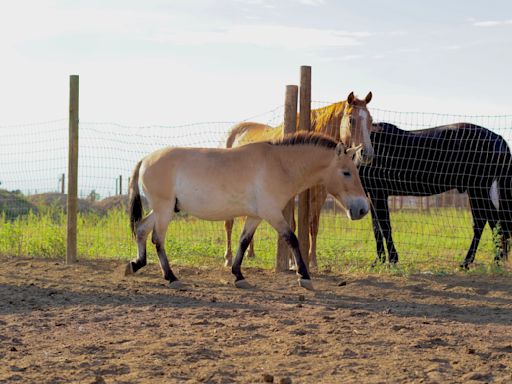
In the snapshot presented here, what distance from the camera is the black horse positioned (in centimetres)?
991

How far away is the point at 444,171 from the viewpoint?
10.2 meters

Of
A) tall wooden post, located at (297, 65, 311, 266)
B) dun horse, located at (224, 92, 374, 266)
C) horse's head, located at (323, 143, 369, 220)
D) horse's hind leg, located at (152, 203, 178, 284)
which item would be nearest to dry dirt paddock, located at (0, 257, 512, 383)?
A: horse's hind leg, located at (152, 203, 178, 284)

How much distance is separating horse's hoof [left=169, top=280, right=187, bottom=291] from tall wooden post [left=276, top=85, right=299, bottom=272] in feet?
4.72

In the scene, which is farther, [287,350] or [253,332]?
A: [253,332]

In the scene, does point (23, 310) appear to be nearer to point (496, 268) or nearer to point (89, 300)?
point (89, 300)

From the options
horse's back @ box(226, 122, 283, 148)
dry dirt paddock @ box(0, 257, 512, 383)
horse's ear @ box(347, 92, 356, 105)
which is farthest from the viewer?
horse's back @ box(226, 122, 283, 148)

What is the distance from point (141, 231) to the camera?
8586mm

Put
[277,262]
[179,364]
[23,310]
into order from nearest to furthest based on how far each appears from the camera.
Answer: [179,364] → [23,310] → [277,262]

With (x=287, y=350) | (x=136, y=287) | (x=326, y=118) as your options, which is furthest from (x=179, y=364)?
(x=326, y=118)

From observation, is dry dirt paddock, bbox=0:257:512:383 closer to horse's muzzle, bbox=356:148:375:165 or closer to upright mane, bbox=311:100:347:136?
horse's muzzle, bbox=356:148:375:165

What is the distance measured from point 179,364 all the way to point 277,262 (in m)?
4.46

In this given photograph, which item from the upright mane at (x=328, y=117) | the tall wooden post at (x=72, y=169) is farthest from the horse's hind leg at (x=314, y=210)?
the tall wooden post at (x=72, y=169)

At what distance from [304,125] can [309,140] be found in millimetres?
1029

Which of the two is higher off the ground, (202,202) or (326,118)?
(326,118)
